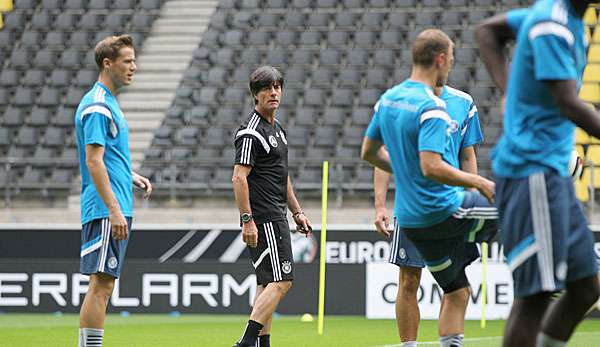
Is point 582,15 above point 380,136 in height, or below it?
above

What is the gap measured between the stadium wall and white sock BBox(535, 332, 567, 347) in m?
8.82

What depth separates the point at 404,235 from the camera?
703 cm

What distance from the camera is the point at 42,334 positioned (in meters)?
11.0

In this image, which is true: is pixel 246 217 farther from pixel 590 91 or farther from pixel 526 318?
pixel 590 91

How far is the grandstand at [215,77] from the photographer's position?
58.6 ft

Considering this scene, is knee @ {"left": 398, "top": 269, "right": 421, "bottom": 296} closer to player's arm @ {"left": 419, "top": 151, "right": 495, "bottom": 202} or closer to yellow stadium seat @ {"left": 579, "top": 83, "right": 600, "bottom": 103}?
player's arm @ {"left": 419, "top": 151, "right": 495, "bottom": 202}

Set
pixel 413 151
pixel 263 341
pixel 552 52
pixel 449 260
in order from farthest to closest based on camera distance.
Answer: pixel 263 341, pixel 449 260, pixel 413 151, pixel 552 52

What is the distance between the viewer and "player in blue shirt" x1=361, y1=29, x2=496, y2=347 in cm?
534

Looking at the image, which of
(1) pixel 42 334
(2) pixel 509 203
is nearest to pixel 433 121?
(2) pixel 509 203

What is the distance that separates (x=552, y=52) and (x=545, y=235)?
2.18ft

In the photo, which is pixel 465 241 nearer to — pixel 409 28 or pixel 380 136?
pixel 380 136

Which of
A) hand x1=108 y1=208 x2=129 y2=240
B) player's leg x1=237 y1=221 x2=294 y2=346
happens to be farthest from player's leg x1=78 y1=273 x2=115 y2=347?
player's leg x1=237 y1=221 x2=294 y2=346

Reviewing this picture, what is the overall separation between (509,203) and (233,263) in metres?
9.64

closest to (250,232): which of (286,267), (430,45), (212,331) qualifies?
(286,267)
